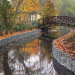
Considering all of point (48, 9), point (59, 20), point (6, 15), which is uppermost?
point (48, 9)

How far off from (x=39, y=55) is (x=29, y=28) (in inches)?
562

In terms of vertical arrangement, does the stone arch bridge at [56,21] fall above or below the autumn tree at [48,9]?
below

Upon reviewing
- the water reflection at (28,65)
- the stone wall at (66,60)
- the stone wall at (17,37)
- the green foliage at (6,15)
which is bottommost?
the stone wall at (17,37)

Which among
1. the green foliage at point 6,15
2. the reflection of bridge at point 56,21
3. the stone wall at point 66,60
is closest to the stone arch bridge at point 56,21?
the reflection of bridge at point 56,21

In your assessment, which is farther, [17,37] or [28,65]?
[17,37]

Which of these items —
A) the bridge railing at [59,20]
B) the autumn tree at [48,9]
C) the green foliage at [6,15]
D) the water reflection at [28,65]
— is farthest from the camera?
the autumn tree at [48,9]

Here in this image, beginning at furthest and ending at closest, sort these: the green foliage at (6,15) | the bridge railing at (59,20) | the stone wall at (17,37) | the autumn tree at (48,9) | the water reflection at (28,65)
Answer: the autumn tree at (48,9)
the bridge railing at (59,20)
the green foliage at (6,15)
the stone wall at (17,37)
the water reflection at (28,65)

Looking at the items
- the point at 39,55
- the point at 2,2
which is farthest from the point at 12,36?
the point at 39,55

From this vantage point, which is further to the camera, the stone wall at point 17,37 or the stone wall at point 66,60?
the stone wall at point 17,37

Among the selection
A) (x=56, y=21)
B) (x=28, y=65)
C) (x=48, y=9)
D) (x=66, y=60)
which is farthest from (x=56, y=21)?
(x=66, y=60)

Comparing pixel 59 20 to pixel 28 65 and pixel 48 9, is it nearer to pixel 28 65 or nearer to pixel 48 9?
pixel 48 9

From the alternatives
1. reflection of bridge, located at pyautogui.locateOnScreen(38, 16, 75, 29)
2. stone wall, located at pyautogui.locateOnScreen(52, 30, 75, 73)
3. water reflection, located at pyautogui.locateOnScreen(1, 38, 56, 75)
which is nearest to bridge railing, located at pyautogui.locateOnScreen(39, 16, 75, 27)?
reflection of bridge, located at pyautogui.locateOnScreen(38, 16, 75, 29)

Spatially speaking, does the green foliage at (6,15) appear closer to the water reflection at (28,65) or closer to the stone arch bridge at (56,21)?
the water reflection at (28,65)

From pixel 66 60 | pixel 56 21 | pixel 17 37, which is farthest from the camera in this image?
pixel 56 21
